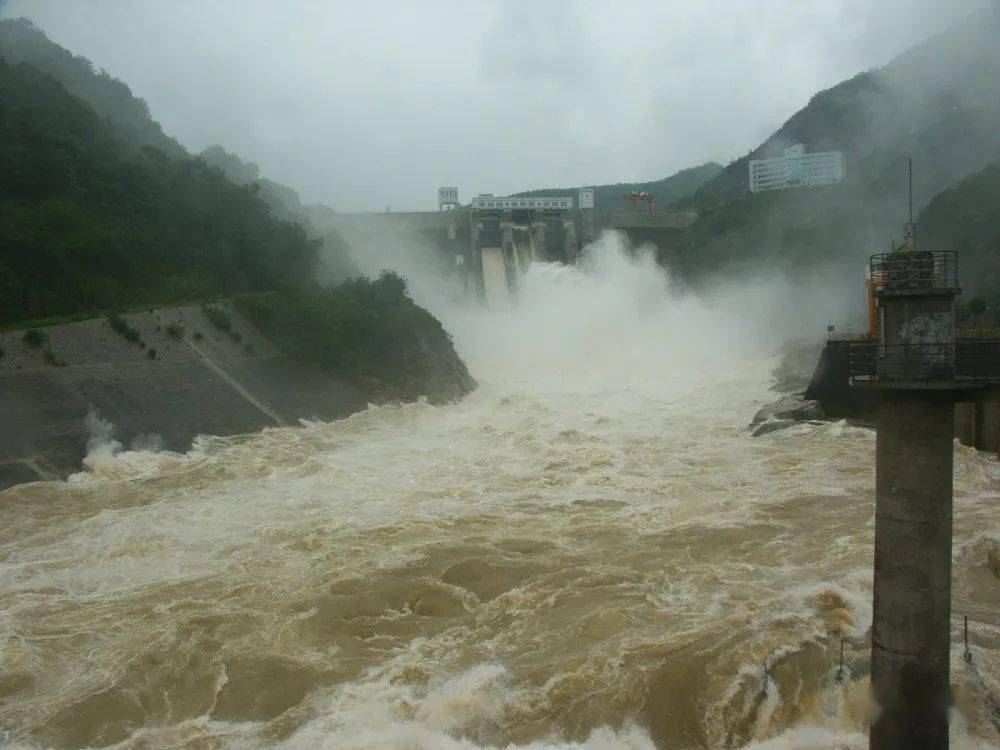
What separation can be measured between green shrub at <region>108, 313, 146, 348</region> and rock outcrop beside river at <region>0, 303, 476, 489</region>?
3 centimetres

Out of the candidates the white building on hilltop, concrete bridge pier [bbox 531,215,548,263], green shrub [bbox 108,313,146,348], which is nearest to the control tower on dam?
concrete bridge pier [bbox 531,215,548,263]

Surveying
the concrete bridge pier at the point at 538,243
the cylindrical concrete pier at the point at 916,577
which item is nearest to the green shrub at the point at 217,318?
the cylindrical concrete pier at the point at 916,577

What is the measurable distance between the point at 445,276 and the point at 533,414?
81.2 ft

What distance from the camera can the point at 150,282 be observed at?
31.2 m

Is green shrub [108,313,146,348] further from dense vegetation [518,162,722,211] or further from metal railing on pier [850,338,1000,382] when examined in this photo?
dense vegetation [518,162,722,211]

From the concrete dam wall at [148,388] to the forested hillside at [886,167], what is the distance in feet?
116

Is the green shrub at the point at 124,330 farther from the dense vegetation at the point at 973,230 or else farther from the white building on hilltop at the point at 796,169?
the white building on hilltop at the point at 796,169

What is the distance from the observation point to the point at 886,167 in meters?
59.7

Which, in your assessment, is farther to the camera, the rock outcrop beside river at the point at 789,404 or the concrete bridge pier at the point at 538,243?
the concrete bridge pier at the point at 538,243

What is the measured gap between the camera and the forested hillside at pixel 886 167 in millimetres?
53594

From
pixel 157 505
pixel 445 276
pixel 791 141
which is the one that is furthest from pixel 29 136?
pixel 791 141

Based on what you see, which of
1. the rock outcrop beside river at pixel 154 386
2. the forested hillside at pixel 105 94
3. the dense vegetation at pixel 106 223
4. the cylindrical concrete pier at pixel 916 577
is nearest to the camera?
the cylindrical concrete pier at pixel 916 577

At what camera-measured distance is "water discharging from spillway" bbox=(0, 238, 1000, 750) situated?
875 centimetres

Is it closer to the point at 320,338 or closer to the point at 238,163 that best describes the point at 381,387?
the point at 320,338
